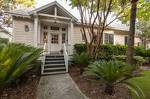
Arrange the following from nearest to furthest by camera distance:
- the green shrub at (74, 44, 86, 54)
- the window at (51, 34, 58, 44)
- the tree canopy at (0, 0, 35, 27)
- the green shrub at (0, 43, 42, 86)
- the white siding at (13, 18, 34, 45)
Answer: the green shrub at (0, 43, 42, 86) → the white siding at (13, 18, 34, 45) → the green shrub at (74, 44, 86, 54) → the window at (51, 34, 58, 44) → the tree canopy at (0, 0, 35, 27)

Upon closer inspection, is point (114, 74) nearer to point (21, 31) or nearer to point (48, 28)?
point (21, 31)

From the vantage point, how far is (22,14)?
13.6 metres

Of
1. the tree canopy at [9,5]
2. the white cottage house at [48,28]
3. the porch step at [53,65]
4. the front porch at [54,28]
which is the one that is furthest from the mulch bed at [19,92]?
the tree canopy at [9,5]

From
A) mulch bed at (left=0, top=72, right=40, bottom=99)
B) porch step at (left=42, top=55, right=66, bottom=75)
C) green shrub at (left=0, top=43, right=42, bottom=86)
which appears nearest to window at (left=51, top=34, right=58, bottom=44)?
porch step at (left=42, top=55, right=66, bottom=75)

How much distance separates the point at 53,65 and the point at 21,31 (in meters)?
4.89

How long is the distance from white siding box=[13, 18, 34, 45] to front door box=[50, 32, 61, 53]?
220cm

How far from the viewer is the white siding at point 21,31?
1387cm

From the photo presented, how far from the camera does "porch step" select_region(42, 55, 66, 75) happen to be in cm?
1106

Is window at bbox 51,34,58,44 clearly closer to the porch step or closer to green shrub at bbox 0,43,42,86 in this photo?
the porch step

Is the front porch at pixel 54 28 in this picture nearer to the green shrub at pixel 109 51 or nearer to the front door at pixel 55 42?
the front door at pixel 55 42

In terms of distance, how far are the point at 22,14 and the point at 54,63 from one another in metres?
5.33

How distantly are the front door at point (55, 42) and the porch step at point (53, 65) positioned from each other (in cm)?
293

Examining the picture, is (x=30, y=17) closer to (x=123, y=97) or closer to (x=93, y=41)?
(x=93, y=41)

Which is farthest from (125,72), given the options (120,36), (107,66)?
(120,36)
